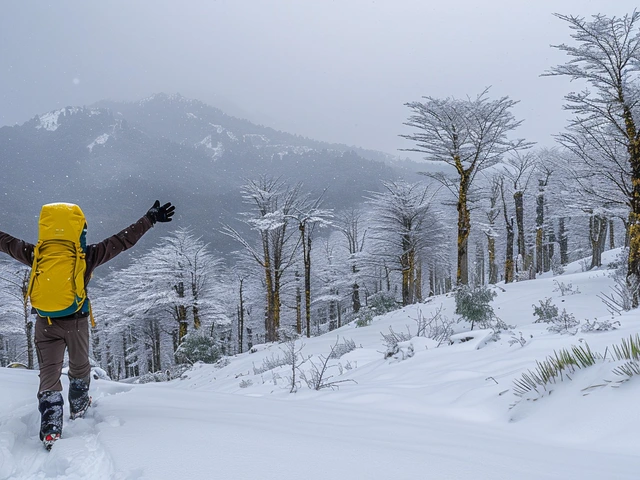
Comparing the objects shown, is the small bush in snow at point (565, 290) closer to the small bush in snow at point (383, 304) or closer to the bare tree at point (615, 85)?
the bare tree at point (615, 85)

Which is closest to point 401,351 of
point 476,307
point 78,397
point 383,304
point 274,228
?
point 476,307

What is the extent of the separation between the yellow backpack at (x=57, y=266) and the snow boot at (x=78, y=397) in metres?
0.53

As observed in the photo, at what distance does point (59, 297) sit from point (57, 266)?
20 centimetres

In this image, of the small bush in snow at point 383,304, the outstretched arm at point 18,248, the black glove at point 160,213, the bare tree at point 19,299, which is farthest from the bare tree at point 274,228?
the bare tree at point 19,299

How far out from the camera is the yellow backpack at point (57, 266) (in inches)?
92.8

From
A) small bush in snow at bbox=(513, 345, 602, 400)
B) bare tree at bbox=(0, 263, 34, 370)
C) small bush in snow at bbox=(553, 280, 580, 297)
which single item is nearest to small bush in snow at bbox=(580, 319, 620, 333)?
small bush in snow at bbox=(513, 345, 602, 400)

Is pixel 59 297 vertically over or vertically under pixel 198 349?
over

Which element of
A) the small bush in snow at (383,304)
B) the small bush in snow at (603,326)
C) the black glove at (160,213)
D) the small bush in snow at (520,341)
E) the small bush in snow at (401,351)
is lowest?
the small bush in snow at (383,304)

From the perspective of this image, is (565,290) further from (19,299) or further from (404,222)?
(19,299)

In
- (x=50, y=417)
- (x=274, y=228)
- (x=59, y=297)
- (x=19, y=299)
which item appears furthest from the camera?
(x=19, y=299)

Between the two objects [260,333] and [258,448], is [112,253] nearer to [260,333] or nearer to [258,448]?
[258,448]

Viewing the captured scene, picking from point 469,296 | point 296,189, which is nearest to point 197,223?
point 296,189

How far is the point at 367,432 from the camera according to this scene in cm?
204

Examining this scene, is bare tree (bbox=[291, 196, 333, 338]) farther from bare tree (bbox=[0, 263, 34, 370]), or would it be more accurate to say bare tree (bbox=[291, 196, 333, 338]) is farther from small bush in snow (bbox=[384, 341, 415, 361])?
bare tree (bbox=[0, 263, 34, 370])
